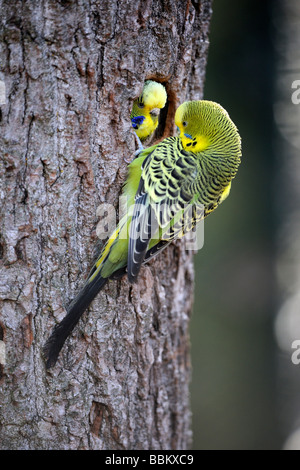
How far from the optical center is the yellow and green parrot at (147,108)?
7.23ft

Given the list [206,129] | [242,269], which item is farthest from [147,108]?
[242,269]

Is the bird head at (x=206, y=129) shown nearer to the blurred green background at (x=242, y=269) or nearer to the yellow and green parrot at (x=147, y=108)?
the yellow and green parrot at (x=147, y=108)

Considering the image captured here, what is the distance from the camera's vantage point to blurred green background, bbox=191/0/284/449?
164 inches

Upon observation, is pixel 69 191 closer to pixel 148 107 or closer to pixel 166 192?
pixel 166 192

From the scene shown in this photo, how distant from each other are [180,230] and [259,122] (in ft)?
7.99

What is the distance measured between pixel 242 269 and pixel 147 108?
2611 millimetres

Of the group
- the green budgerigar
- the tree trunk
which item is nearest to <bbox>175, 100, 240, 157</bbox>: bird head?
Answer: the green budgerigar

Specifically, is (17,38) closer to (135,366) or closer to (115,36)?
(115,36)

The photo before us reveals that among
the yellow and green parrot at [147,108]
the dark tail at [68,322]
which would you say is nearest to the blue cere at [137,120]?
the yellow and green parrot at [147,108]

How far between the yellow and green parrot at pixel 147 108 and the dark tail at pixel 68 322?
73cm

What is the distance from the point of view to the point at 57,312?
2098 millimetres

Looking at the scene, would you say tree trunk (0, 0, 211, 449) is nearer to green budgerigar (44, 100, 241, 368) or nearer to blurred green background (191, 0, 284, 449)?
green budgerigar (44, 100, 241, 368)

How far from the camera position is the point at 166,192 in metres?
2.18
